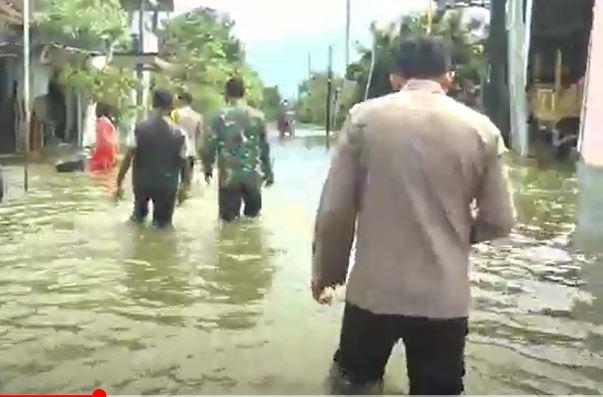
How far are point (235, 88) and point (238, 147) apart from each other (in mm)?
585

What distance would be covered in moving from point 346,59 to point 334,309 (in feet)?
149

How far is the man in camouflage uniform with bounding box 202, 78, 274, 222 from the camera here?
422 inches

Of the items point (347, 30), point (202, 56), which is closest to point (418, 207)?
point (202, 56)

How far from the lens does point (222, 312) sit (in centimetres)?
699

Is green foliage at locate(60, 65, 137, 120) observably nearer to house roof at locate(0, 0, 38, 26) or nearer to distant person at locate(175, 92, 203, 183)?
house roof at locate(0, 0, 38, 26)

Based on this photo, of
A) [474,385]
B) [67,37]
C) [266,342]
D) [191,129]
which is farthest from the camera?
[67,37]

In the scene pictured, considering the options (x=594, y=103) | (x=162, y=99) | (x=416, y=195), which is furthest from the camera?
(x=594, y=103)

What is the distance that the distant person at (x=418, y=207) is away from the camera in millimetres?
3777

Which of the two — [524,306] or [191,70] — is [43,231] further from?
[191,70]

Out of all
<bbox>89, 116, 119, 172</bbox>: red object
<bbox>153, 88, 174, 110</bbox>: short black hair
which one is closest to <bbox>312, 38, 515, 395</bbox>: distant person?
<bbox>153, 88, 174, 110</bbox>: short black hair

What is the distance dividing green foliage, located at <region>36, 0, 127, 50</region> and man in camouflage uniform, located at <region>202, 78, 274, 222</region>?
14.2 m

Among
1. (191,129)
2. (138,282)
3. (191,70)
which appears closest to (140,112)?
(191,70)

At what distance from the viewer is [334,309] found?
7.18 m

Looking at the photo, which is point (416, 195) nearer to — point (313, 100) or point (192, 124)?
point (192, 124)
